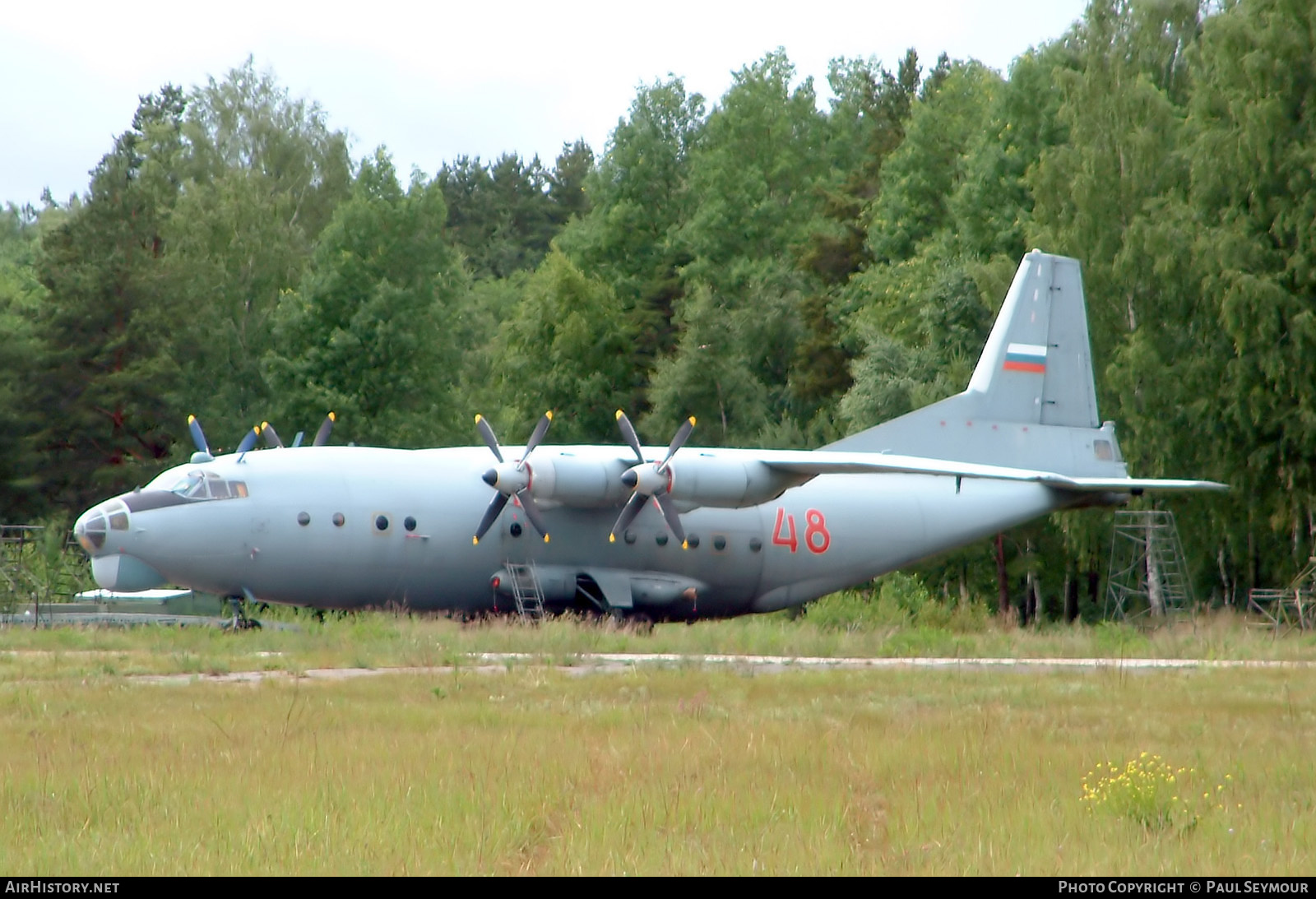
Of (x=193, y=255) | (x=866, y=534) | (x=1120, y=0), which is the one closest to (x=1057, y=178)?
(x=1120, y=0)

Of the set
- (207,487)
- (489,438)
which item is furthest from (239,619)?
(489,438)

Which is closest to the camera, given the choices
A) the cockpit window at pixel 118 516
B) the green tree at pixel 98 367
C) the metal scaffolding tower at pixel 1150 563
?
the cockpit window at pixel 118 516

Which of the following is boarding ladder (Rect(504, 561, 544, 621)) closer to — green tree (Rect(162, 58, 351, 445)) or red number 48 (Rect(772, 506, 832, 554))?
red number 48 (Rect(772, 506, 832, 554))

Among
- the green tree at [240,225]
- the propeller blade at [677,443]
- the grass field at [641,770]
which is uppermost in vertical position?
the green tree at [240,225]

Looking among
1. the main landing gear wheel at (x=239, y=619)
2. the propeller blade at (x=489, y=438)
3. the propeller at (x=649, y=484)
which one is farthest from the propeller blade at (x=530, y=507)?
the main landing gear wheel at (x=239, y=619)

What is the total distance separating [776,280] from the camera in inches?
2453

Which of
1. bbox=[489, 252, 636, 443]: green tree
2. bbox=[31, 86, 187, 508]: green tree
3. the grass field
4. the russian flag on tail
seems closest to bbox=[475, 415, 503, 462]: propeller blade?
the grass field

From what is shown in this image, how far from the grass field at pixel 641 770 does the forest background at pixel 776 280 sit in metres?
19.8

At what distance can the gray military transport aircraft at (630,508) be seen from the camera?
24484 millimetres

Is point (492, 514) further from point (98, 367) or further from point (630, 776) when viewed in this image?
point (98, 367)

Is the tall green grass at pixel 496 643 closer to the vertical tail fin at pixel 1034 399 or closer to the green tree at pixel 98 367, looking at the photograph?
the vertical tail fin at pixel 1034 399

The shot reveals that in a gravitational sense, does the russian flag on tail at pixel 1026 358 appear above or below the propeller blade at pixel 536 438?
above

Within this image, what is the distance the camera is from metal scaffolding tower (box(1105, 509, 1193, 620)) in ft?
125

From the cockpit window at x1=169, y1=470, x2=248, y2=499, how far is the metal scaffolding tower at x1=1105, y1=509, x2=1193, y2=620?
23.0m
